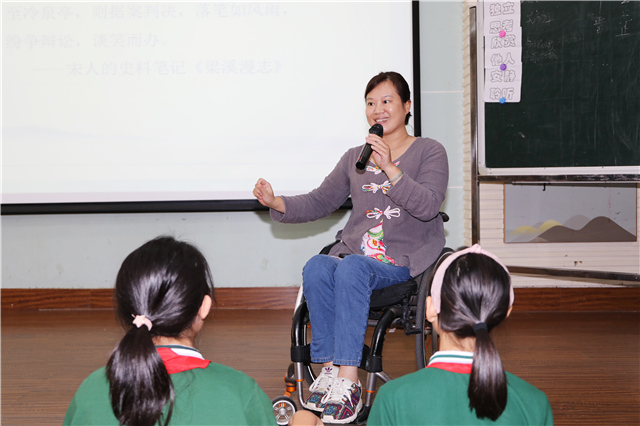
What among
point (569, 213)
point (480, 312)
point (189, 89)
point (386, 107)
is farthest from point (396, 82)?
point (569, 213)

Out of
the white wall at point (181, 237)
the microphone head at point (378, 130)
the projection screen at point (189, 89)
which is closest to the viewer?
the microphone head at point (378, 130)

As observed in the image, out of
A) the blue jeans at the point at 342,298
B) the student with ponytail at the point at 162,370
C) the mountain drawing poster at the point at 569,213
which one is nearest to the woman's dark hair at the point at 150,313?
the student with ponytail at the point at 162,370

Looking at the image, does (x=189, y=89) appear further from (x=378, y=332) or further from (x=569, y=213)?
(x=569, y=213)

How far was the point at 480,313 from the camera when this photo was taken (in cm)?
83

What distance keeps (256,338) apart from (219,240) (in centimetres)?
81

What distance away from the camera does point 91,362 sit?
7.45ft

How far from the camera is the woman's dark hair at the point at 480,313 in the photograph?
0.78m

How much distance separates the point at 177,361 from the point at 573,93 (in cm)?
247

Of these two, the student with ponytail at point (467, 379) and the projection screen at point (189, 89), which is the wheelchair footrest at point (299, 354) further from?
the projection screen at point (189, 89)

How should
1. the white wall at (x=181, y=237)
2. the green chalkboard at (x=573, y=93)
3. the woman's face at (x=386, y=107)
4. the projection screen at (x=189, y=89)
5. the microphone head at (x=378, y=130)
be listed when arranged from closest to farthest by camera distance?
the microphone head at (x=378, y=130) → the woman's face at (x=386, y=107) → the green chalkboard at (x=573, y=93) → the projection screen at (x=189, y=89) → the white wall at (x=181, y=237)

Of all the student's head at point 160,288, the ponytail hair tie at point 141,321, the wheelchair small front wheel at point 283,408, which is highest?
the student's head at point 160,288

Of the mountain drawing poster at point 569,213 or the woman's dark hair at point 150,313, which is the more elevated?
the woman's dark hair at point 150,313

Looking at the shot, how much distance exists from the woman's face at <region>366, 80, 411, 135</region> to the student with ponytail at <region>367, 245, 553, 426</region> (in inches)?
44.9

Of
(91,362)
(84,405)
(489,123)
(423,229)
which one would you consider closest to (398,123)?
(423,229)
